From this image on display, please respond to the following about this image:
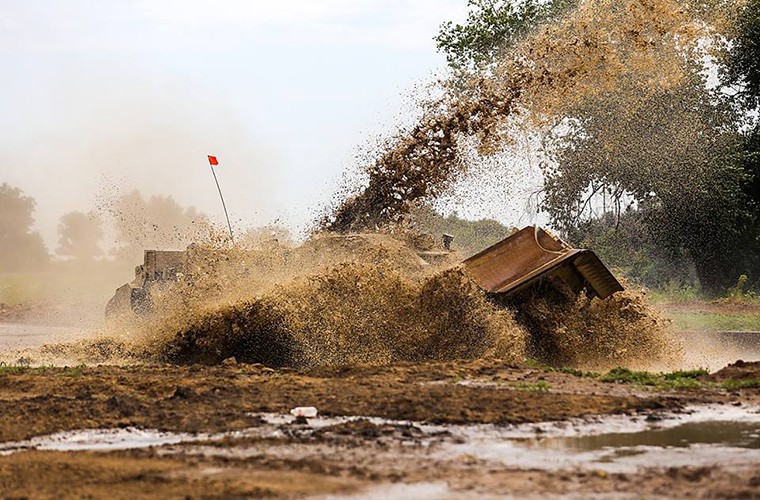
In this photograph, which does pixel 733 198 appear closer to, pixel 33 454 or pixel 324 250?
pixel 324 250

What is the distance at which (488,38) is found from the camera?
3862 centimetres

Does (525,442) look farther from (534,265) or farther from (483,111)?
(483,111)

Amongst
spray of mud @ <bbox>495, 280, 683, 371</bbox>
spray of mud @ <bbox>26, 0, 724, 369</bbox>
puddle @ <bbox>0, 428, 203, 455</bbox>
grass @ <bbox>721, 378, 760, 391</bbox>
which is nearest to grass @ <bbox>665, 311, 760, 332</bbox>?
spray of mud @ <bbox>495, 280, 683, 371</bbox>

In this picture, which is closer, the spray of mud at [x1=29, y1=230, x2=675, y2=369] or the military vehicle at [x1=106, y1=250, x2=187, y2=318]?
the spray of mud at [x1=29, y1=230, x2=675, y2=369]

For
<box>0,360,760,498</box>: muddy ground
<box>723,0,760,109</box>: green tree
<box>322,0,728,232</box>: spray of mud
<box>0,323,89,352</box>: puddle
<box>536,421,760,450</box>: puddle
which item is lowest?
<box>536,421,760,450</box>: puddle

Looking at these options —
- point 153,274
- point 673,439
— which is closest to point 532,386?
point 673,439

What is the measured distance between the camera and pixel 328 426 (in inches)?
407

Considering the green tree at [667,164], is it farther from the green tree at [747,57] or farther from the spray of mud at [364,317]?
the spray of mud at [364,317]

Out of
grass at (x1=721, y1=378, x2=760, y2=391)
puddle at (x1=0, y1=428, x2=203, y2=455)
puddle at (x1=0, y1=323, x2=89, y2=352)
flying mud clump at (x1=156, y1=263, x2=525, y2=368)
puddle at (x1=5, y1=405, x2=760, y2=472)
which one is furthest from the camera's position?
puddle at (x1=0, y1=323, x2=89, y2=352)

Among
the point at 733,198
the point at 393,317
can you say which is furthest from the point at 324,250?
the point at 733,198

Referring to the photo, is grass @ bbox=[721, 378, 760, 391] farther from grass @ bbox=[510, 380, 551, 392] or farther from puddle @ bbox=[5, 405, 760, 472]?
puddle @ bbox=[5, 405, 760, 472]

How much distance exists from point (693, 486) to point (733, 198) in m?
28.9

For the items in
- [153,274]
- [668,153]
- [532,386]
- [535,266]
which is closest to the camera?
[532,386]

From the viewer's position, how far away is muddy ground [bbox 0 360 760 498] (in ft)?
25.2
